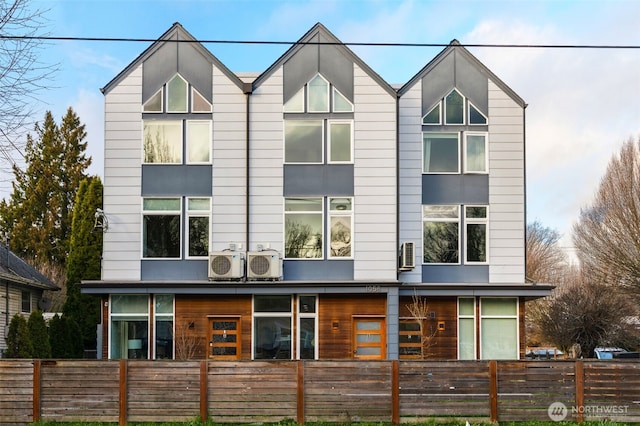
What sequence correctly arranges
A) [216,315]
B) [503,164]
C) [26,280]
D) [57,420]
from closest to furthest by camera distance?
1. [57,420]
2. [216,315]
3. [503,164]
4. [26,280]

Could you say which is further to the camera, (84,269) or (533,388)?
(84,269)

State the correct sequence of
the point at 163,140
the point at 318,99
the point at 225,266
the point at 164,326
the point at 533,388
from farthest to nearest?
1. the point at 318,99
2. the point at 163,140
3. the point at 164,326
4. the point at 225,266
5. the point at 533,388

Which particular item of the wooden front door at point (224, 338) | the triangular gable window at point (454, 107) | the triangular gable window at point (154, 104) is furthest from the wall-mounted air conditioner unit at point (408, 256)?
the triangular gable window at point (154, 104)

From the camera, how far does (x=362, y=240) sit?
2188cm

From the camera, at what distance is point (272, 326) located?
21.9 metres

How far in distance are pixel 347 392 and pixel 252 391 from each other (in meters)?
1.83

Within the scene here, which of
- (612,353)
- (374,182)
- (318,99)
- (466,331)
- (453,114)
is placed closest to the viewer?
(374,182)

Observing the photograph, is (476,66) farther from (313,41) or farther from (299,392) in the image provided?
(299,392)

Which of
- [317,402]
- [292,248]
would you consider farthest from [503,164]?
[317,402]

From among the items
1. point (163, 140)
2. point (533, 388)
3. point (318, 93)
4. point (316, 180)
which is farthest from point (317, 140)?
point (533, 388)

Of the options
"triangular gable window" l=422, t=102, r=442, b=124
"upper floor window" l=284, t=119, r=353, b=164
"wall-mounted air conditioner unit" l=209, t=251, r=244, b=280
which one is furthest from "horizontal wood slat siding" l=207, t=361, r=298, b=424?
"triangular gable window" l=422, t=102, r=442, b=124

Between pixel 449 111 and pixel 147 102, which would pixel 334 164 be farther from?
pixel 147 102

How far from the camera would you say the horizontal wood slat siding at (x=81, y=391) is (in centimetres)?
1441

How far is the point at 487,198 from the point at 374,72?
5.18 meters
